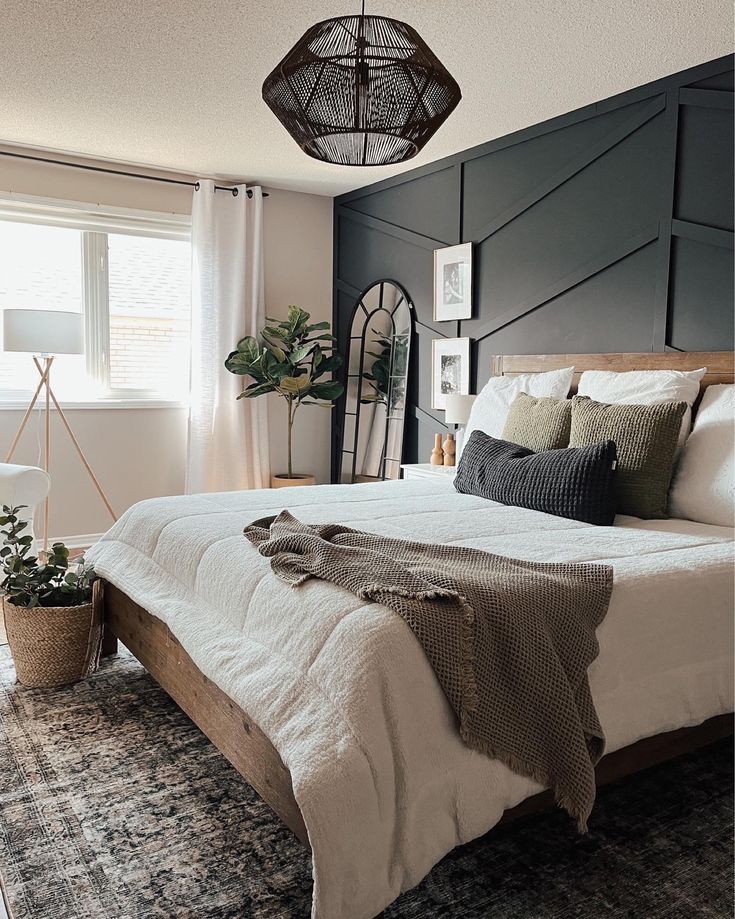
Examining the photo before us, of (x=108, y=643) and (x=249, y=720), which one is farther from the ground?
(x=249, y=720)

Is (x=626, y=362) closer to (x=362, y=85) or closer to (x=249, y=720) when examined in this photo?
(x=362, y=85)

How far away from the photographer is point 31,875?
1.79 m

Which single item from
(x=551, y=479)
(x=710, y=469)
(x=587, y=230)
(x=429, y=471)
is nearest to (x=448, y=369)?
(x=429, y=471)

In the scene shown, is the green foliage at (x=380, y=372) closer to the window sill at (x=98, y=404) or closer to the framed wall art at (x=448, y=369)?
the framed wall art at (x=448, y=369)

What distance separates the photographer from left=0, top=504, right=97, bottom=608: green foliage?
2777mm

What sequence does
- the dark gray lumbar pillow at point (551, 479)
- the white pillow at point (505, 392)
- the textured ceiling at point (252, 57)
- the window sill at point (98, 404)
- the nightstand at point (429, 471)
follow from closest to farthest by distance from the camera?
1. the dark gray lumbar pillow at point (551, 479)
2. the textured ceiling at point (252, 57)
3. the white pillow at point (505, 392)
4. the nightstand at point (429, 471)
5. the window sill at point (98, 404)

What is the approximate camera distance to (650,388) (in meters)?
3.08

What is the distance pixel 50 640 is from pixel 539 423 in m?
2.08

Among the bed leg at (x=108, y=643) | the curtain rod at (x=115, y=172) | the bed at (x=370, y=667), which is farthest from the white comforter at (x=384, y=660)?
the curtain rod at (x=115, y=172)

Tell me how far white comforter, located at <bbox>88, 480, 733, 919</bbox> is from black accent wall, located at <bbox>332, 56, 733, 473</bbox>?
4.05ft

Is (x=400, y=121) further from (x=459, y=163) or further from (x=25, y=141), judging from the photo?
(x=25, y=141)

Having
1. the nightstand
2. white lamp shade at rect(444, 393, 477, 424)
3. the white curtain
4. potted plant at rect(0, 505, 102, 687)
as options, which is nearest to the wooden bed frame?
potted plant at rect(0, 505, 102, 687)

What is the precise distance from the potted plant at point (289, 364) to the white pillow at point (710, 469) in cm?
294

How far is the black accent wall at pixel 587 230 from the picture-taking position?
326 centimetres
